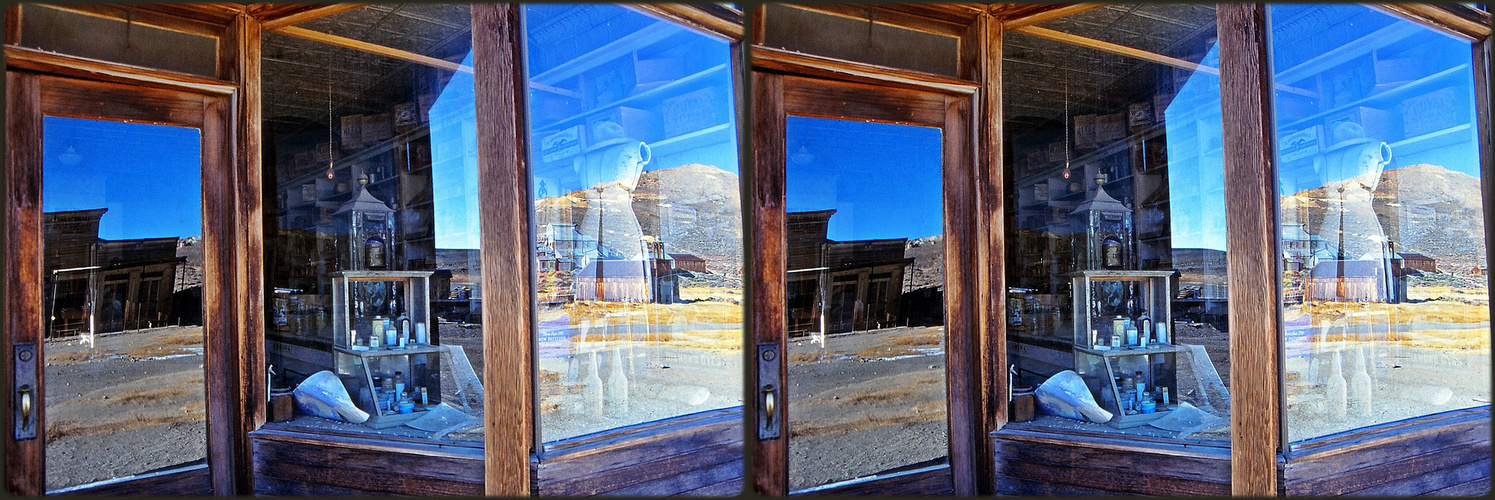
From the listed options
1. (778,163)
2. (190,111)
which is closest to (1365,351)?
(778,163)

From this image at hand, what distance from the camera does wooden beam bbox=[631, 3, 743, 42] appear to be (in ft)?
6.79

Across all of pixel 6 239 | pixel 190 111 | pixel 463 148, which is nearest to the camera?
pixel 463 148

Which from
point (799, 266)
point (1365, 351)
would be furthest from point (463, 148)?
point (1365, 351)

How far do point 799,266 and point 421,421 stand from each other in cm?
118

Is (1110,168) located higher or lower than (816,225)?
higher

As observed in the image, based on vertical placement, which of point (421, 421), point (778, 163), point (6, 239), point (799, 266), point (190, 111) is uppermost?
point (190, 111)

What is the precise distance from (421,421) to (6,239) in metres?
1.34

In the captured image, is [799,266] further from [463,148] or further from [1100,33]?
[1100,33]

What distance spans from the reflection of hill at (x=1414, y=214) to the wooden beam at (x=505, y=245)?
215 centimetres

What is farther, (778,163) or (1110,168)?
(1110,168)

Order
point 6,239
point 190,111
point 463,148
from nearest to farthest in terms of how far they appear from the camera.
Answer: point 463,148 → point 6,239 → point 190,111

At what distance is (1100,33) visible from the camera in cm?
231

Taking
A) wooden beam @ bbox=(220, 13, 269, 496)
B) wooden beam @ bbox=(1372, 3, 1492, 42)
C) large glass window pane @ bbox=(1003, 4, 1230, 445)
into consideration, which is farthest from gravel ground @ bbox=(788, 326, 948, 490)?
wooden beam @ bbox=(220, 13, 269, 496)

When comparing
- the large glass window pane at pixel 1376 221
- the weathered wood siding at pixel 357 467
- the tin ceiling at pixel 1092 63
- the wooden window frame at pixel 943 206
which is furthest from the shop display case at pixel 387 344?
the large glass window pane at pixel 1376 221
